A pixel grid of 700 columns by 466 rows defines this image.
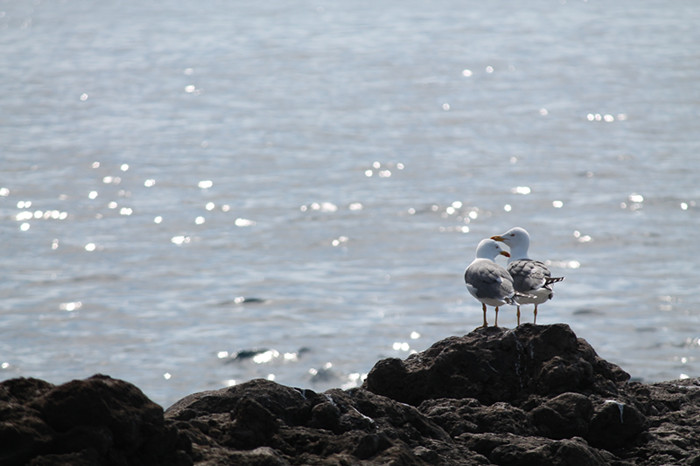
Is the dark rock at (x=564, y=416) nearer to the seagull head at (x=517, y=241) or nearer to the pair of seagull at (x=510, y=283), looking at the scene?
the pair of seagull at (x=510, y=283)

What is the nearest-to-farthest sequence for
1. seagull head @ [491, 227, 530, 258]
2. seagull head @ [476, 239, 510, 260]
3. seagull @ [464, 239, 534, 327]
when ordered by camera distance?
seagull @ [464, 239, 534, 327]
seagull head @ [476, 239, 510, 260]
seagull head @ [491, 227, 530, 258]

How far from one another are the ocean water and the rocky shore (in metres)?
15.6

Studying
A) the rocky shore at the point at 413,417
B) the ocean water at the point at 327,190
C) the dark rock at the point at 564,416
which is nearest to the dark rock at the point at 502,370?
the rocky shore at the point at 413,417

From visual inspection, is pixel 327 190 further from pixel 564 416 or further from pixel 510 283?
pixel 564 416

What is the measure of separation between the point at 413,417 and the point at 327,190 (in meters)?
33.3

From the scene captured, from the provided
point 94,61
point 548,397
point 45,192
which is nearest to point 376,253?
point 45,192

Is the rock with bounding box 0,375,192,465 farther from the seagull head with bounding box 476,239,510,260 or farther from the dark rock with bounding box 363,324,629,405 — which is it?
the seagull head with bounding box 476,239,510,260

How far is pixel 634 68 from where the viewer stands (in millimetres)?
62031

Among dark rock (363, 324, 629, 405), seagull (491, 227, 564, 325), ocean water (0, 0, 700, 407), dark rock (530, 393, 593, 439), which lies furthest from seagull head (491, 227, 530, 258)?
ocean water (0, 0, 700, 407)

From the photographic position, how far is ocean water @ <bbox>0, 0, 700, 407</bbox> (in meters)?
28.7

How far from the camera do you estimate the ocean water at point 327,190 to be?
28.7 metres

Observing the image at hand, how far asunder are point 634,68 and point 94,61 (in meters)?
31.2

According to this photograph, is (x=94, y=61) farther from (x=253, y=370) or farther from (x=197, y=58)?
(x=253, y=370)

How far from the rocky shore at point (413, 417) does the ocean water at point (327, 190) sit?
1561cm
